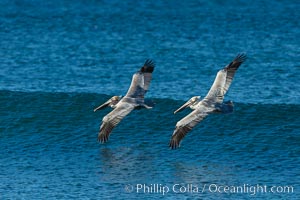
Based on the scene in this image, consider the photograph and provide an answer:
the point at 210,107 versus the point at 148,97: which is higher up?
the point at 210,107

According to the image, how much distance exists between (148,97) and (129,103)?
8.91 metres

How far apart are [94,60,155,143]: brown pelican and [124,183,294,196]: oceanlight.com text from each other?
65.2 inches

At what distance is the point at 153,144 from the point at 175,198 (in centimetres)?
567

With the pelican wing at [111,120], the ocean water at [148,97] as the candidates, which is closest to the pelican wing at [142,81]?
the pelican wing at [111,120]

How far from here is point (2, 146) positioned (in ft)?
106

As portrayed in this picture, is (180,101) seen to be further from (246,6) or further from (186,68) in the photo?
(246,6)

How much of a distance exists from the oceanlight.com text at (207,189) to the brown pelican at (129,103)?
1656 mm

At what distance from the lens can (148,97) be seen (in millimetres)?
36844

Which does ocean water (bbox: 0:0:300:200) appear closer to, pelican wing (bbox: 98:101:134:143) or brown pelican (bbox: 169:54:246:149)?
pelican wing (bbox: 98:101:134:143)

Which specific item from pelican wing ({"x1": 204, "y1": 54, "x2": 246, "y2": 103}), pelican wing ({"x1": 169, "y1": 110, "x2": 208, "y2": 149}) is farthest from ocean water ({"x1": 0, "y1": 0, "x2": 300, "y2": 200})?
pelican wing ({"x1": 204, "y1": 54, "x2": 246, "y2": 103})

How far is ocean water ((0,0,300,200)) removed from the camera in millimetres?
28453

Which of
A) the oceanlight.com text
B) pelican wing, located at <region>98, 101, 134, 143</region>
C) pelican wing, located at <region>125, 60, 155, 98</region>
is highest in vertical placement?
pelican wing, located at <region>125, 60, 155, 98</region>

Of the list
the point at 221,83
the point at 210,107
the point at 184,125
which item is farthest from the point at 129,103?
the point at 221,83

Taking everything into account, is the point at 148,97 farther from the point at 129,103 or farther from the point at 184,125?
the point at 184,125
